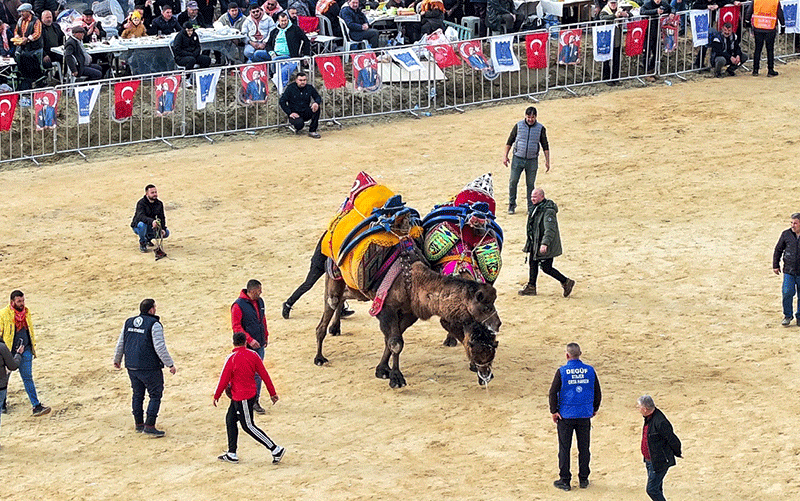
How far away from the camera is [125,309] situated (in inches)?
728

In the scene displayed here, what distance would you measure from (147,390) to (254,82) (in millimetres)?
12709

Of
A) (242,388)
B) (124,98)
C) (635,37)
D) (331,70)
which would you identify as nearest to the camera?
(242,388)

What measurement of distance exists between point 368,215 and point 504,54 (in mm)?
12687

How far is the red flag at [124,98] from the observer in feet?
82.5

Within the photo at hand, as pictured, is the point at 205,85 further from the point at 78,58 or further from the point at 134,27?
the point at 134,27

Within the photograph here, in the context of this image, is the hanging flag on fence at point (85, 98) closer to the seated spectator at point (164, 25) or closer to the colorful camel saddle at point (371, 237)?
the seated spectator at point (164, 25)

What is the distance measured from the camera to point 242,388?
1350 centimetres

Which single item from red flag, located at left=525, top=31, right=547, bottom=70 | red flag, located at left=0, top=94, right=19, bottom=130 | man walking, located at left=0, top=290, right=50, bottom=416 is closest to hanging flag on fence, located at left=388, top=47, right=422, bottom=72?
red flag, located at left=525, top=31, right=547, bottom=70

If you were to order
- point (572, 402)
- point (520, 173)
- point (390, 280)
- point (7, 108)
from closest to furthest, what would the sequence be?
point (572, 402) < point (390, 280) < point (520, 173) < point (7, 108)

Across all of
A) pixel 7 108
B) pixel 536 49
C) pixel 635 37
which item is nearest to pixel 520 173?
pixel 536 49

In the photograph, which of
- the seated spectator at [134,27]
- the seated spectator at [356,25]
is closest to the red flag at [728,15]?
the seated spectator at [356,25]

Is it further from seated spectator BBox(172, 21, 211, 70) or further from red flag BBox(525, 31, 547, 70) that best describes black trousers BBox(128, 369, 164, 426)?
red flag BBox(525, 31, 547, 70)

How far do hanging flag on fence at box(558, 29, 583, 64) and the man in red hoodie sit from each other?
53.6 ft

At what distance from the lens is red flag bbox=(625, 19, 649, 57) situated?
28891 millimetres
